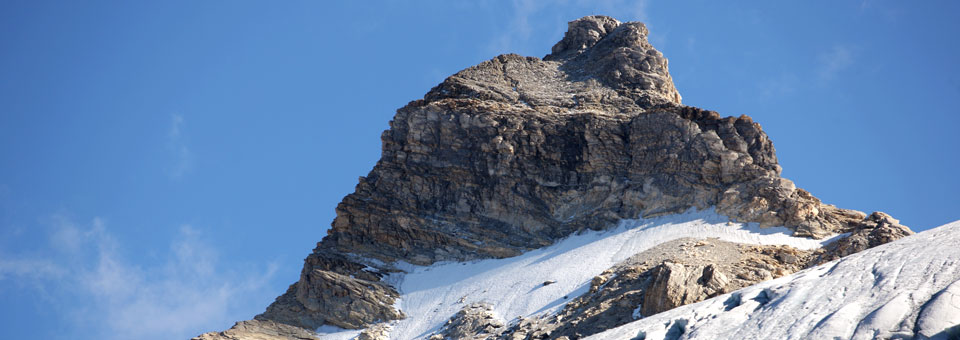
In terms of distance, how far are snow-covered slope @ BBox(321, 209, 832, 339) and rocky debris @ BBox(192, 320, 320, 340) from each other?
9.19ft

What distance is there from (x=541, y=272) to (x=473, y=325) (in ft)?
30.2

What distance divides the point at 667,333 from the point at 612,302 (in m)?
20.2

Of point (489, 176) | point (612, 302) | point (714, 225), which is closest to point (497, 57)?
point (489, 176)

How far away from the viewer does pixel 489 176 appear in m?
82.8

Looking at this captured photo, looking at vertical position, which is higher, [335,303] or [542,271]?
[335,303]

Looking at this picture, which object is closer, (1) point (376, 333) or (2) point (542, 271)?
(1) point (376, 333)

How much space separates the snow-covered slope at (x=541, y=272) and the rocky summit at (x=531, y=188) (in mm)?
1030

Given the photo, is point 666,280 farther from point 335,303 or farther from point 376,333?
point 335,303

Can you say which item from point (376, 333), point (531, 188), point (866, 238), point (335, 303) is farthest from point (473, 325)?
point (866, 238)

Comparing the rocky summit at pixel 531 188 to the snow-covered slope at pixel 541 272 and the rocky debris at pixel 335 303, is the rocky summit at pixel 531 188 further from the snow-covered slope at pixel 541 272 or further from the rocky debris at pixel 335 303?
the snow-covered slope at pixel 541 272

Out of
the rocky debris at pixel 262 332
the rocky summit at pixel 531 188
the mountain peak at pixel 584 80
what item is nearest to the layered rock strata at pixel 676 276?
the rocky summit at pixel 531 188

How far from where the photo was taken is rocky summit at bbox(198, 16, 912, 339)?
68.5 m

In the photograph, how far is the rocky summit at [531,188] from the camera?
68500 millimetres

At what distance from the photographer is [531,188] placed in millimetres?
81750
